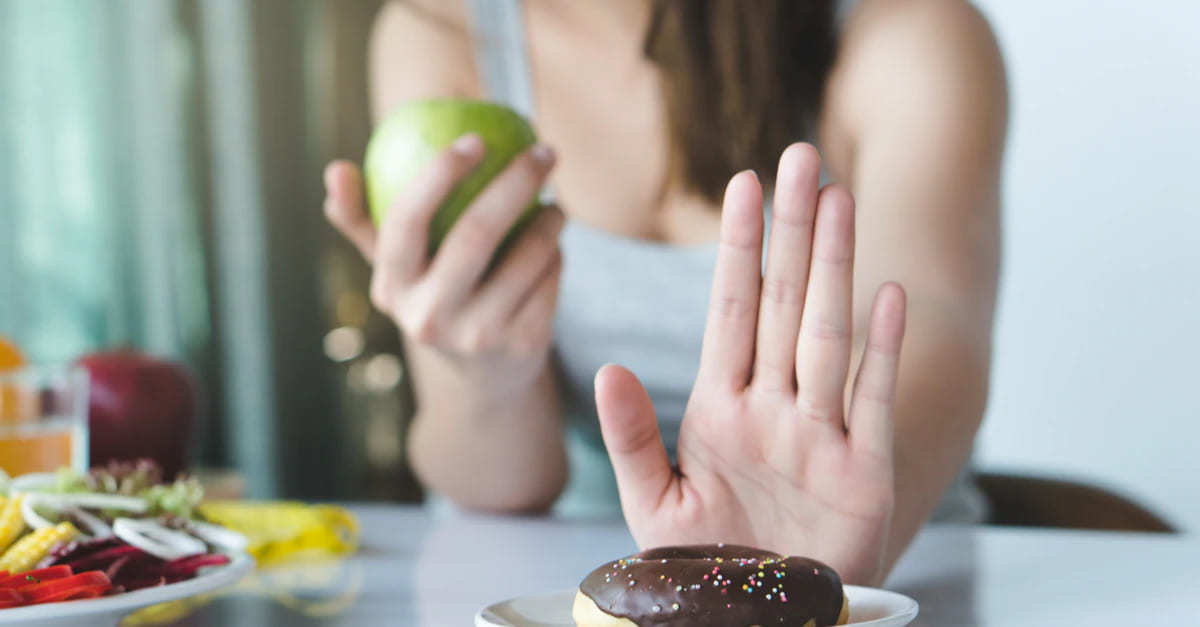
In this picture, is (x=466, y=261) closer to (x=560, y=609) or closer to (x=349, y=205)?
(x=349, y=205)

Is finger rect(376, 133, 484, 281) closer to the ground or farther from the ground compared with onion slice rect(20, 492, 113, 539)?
farther from the ground

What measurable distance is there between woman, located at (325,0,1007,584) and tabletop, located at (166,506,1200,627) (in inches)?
2.6

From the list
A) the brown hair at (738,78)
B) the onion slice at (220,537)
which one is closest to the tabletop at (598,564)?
the onion slice at (220,537)

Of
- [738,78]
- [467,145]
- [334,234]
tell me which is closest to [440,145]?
[467,145]

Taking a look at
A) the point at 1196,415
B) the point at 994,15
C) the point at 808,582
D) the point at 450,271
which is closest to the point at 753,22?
the point at 450,271

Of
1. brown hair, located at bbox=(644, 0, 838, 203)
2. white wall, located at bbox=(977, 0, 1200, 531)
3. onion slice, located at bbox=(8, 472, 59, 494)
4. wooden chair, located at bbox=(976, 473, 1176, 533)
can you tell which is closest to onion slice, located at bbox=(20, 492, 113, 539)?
onion slice, located at bbox=(8, 472, 59, 494)

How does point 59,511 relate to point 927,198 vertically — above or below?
below

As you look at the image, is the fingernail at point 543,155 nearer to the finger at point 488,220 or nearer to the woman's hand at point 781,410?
the finger at point 488,220

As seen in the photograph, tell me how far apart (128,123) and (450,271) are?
187 cm

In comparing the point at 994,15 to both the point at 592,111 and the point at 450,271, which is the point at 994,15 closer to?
the point at 592,111

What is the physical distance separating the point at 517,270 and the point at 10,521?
422 mm

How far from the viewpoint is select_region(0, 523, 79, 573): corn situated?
583 millimetres

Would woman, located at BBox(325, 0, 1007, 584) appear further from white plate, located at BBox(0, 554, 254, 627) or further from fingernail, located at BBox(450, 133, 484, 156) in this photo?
white plate, located at BBox(0, 554, 254, 627)

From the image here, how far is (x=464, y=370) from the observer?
41.9 inches
